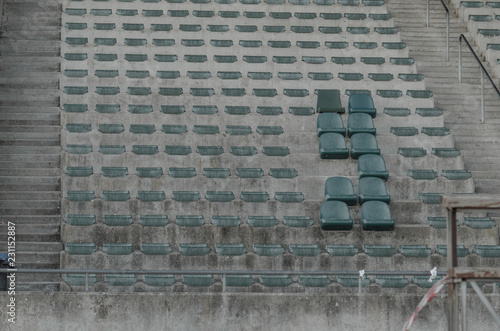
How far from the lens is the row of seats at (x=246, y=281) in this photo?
14227 millimetres

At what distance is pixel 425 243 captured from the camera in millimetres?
15594

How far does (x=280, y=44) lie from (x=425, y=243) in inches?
260

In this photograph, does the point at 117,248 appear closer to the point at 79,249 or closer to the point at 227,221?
the point at 79,249

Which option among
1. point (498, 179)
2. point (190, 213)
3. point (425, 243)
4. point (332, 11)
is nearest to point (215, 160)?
point (190, 213)

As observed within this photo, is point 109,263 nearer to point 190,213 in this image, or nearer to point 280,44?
point 190,213

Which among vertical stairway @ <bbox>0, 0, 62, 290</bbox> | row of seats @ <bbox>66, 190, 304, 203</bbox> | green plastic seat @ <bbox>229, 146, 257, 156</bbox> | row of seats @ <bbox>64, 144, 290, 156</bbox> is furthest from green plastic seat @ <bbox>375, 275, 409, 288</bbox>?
vertical stairway @ <bbox>0, 0, 62, 290</bbox>

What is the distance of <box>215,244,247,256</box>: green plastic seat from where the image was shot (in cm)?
1498

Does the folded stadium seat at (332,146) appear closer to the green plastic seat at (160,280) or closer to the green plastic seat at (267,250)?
the green plastic seat at (267,250)

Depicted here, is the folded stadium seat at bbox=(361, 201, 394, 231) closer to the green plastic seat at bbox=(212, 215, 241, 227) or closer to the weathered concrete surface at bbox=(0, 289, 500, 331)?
the green plastic seat at bbox=(212, 215, 241, 227)

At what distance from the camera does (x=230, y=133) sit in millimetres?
17594

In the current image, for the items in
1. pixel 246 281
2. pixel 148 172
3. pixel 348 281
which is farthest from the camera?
pixel 148 172

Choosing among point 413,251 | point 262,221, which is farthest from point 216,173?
point 413,251

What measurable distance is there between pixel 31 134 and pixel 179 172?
3.30m

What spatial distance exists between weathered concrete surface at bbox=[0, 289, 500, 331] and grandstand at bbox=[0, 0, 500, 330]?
0.02 metres
